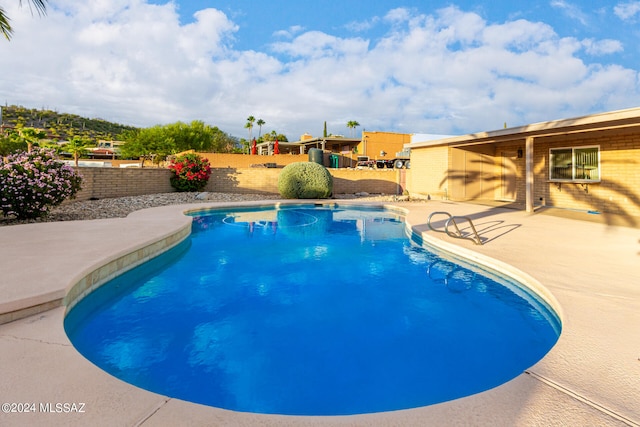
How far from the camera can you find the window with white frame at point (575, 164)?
12.1 meters

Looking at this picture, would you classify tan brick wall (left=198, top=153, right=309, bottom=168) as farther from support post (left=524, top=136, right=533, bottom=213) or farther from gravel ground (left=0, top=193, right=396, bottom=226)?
support post (left=524, top=136, right=533, bottom=213)

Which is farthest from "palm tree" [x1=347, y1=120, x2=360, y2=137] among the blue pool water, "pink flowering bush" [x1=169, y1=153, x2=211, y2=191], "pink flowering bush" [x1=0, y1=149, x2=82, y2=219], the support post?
the blue pool water

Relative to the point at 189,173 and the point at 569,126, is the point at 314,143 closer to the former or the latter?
the point at 189,173

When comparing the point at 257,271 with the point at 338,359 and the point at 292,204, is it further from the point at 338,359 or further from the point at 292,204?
the point at 292,204

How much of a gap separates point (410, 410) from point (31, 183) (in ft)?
33.5

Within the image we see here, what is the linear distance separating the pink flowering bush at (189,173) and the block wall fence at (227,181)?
0.36m

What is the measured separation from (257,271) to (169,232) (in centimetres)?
258

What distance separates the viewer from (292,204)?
53.3ft

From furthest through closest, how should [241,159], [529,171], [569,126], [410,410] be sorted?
[241,159]
[529,171]
[569,126]
[410,410]

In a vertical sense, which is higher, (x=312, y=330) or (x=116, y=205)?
(x=116, y=205)

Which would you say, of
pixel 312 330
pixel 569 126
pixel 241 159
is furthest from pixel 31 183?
pixel 241 159

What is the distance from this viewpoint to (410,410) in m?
2.23

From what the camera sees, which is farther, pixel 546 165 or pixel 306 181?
pixel 306 181

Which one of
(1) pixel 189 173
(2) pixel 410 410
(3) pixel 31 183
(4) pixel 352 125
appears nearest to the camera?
(2) pixel 410 410
